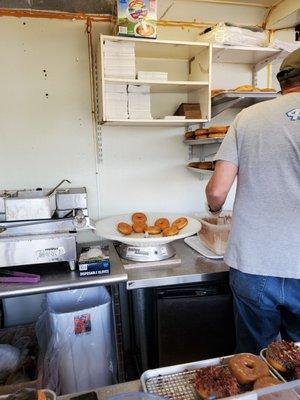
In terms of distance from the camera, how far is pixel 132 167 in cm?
202

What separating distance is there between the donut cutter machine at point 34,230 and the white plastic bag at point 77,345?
0.86 ft

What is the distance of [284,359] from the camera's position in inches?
27.4

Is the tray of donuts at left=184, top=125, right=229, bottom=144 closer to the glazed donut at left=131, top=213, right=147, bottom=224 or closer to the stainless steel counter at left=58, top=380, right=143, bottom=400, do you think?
the glazed donut at left=131, top=213, right=147, bottom=224

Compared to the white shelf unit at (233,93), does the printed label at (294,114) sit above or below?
below

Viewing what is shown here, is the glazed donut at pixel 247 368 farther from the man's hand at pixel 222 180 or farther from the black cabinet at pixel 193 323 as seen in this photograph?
the black cabinet at pixel 193 323

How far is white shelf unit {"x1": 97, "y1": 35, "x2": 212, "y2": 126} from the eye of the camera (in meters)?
1.61

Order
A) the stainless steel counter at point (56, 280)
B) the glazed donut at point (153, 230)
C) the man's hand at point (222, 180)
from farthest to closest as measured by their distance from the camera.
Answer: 1. the glazed donut at point (153, 230)
2. the stainless steel counter at point (56, 280)
3. the man's hand at point (222, 180)

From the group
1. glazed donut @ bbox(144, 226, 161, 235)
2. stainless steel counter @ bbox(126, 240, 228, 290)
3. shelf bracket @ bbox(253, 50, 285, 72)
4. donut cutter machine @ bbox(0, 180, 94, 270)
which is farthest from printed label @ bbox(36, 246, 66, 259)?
shelf bracket @ bbox(253, 50, 285, 72)

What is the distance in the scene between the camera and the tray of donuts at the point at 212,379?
63 cm

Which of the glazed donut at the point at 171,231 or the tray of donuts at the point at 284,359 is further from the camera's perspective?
the glazed donut at the point at 171,231

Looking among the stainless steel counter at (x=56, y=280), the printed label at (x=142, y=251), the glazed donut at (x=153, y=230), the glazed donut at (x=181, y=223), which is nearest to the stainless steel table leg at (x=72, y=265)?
the stainless steel counter at (x=56, y=280)

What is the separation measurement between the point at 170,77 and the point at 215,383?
5.74 ft

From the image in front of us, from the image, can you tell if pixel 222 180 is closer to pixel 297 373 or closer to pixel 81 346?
pixel 297 373

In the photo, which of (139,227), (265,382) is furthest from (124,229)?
(265,382)
